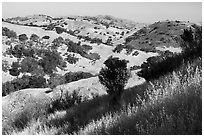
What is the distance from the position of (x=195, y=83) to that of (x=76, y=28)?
60768 mm

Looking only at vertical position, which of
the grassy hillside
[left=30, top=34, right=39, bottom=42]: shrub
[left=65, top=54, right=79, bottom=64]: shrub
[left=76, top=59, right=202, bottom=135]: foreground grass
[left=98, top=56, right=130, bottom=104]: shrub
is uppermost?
[left=76, top=59, right=202, bottom=135]: foreground grass

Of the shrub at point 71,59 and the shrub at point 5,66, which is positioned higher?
the shrub at point 5,66

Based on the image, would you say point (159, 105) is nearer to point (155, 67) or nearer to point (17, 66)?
point (155, 67)

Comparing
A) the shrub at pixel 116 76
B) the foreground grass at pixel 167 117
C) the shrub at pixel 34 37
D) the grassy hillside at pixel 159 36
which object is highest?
the foreground grass at pixel 167 117

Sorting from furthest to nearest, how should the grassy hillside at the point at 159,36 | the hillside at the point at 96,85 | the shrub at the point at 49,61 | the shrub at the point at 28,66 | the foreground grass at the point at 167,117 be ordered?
the grassy hillside at the point at 159,36
the shrub at the point at 49,61
the shrub at the point at 28,66
the hillside at the point at 96,85
the foreground grass at the point at 167,117

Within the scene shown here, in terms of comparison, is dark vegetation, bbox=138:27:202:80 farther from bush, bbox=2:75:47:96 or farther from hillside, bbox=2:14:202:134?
bush, bbox=2:75:47:96

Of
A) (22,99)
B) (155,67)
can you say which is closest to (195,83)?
(155,67)

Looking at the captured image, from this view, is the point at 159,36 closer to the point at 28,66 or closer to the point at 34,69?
the point at 34,69

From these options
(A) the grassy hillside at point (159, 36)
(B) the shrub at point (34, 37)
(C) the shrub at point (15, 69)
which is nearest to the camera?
(C) the shrub at point (15, 69)

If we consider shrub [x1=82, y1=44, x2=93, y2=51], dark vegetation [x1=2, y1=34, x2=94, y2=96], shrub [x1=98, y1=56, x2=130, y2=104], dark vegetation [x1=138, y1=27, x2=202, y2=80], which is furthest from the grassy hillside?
shrub [x1=98, y1=56, x2=130, y2=104]

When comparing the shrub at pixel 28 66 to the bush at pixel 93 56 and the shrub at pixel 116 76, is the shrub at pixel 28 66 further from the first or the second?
the shrub at pixel 116 76

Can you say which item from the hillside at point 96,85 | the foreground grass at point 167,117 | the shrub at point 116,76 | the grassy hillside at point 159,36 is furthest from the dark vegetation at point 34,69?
the grassy hillside at point 159,36

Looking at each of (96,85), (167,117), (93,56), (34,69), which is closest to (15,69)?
(34,69)

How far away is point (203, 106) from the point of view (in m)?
3.70
